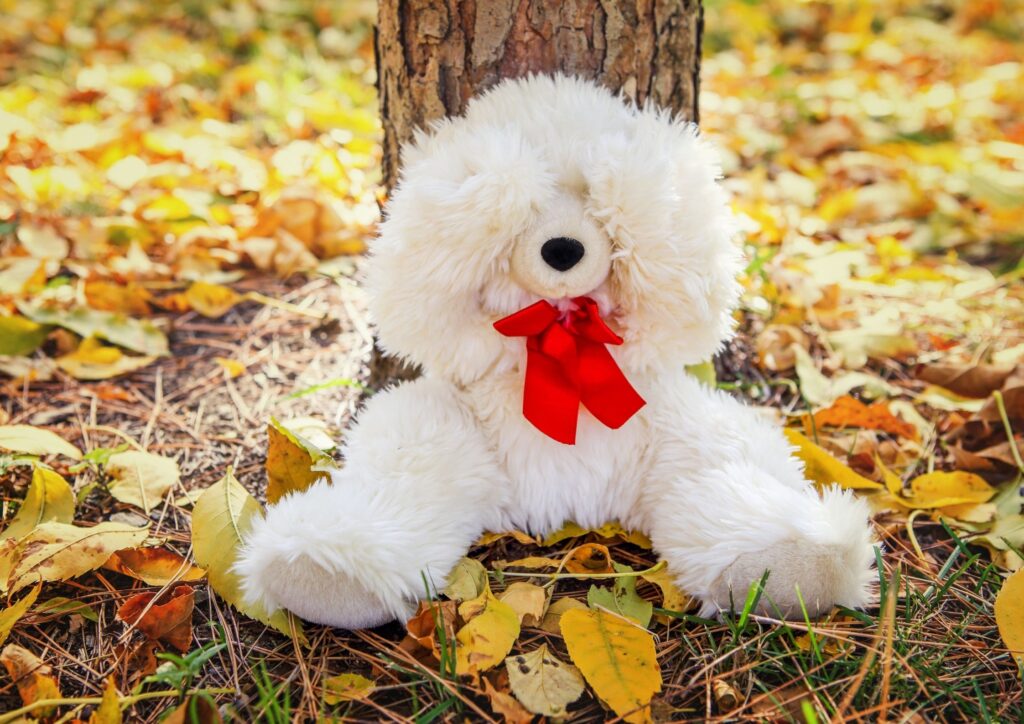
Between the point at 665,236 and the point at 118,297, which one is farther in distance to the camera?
the point at 118,297

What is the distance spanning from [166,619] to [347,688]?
0.28 m

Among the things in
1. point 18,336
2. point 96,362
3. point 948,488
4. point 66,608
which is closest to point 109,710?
point 66,608

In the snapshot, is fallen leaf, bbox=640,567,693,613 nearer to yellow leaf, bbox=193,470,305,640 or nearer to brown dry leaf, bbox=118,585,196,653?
yellow leaf, bbox=193,470,305,640

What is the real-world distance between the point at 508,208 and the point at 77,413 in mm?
1085

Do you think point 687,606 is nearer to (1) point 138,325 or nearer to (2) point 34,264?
(1) point 138,325

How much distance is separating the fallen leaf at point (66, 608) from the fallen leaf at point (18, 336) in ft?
2.69

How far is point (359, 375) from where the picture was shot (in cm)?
168

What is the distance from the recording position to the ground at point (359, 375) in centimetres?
100

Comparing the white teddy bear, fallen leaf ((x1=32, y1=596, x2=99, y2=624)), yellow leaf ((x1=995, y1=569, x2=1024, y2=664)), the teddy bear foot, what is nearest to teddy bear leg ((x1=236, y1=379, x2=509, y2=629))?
the white teddy bear

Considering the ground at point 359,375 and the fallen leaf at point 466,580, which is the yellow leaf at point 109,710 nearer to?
the ground at point 359,375

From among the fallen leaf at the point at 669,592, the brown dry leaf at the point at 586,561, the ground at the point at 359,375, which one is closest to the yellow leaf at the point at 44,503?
the ground at the point at 359,375

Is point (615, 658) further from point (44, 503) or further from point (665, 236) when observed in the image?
point (44, 503)

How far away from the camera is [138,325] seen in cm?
182

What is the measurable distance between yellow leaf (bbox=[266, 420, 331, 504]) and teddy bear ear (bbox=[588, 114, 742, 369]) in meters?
0.54
